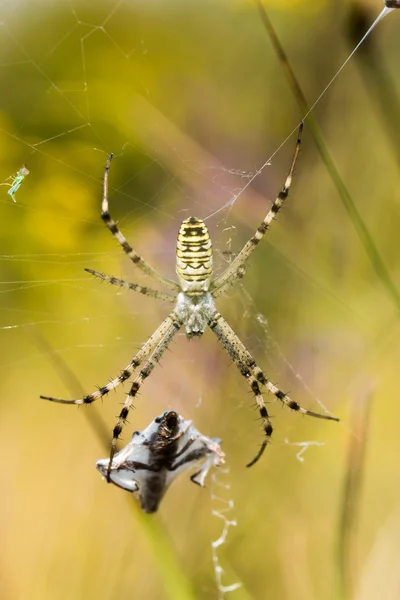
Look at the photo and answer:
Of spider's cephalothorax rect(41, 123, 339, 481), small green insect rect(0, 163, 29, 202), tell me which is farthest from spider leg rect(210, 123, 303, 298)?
small green insect rect(0, 163, 29, 202)

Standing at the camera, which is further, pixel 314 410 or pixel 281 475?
pixel 314 410

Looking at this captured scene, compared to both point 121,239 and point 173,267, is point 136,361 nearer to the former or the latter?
point 173,267

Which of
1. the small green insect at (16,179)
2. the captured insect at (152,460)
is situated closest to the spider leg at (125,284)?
the small green insect at (16,179)

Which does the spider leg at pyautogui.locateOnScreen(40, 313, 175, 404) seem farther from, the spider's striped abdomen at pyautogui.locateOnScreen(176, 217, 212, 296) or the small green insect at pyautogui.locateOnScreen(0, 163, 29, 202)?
the small green insect at pyautogui.locateOnScreen(0, 163, 29, 202)

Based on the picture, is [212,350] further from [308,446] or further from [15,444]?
[15,444]

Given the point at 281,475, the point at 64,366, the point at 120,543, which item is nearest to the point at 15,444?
the point at 64,366

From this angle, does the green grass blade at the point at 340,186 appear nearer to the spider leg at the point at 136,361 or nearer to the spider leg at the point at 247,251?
the spider leg at the point at 247,251

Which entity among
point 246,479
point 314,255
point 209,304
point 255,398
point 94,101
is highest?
point 94,101

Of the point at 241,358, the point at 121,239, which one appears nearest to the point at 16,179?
the point at 121,239
